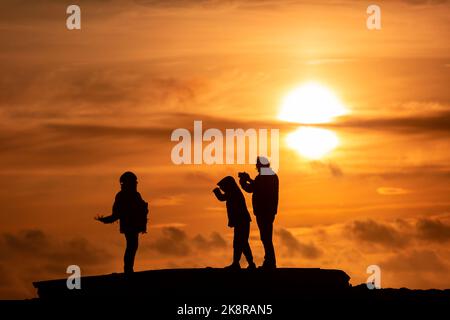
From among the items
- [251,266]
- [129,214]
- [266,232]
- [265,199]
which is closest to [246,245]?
[251,266]

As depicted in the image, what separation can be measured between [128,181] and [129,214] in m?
0.92

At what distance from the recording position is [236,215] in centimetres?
3212

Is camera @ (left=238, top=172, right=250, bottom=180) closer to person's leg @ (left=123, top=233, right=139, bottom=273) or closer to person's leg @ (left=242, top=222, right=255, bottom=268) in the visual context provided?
person's leg @ (left=242, top=222, right=255, bottom=268)

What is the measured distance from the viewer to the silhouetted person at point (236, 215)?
3209cm

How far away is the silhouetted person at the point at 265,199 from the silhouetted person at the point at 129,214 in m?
3.22

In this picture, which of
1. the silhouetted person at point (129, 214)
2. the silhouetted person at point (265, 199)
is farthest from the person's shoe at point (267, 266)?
the silhouetted person at point (129, 214)

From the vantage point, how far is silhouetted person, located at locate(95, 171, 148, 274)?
30.5 m

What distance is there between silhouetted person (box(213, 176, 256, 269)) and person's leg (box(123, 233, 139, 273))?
2.85 m

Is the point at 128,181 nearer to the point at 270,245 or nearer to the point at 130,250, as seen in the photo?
the point at 130,250

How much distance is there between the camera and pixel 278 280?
30.6 m
